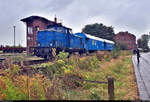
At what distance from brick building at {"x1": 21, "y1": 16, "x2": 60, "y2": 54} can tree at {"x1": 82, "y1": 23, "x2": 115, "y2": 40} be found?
23603 millimetres

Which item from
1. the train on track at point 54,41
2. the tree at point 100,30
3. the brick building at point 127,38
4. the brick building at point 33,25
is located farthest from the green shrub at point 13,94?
the brick building at point 127,38

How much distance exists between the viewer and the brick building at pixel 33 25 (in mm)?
26172

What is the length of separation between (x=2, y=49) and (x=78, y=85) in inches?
754

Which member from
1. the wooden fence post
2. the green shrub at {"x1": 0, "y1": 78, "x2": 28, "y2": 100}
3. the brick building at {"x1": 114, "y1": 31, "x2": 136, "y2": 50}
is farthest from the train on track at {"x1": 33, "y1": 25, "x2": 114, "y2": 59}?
the brick building at {"x1": 114, "y1": 31, "x2": 136, "y2": 50}

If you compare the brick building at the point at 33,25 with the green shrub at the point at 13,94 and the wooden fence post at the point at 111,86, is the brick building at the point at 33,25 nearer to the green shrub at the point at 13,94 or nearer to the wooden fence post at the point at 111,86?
the green shrub at the point at 13,94

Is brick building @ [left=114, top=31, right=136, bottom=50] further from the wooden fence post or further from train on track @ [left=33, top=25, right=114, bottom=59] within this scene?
the wooden fence post

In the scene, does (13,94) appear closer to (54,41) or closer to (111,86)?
(111,86)

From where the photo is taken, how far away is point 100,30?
157ft

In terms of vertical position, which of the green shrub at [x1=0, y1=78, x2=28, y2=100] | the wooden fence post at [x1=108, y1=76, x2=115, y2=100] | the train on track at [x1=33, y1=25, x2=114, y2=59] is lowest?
the green shrub at [x1=0, y1=78, x2=28, y2=100]

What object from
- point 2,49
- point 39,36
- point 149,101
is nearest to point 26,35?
point 2,49

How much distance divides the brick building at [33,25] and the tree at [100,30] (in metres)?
23.6

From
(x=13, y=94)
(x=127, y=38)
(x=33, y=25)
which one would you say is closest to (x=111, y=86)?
(x=13, y=94)

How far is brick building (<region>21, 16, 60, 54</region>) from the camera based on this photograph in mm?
26172

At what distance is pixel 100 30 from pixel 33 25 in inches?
1067
